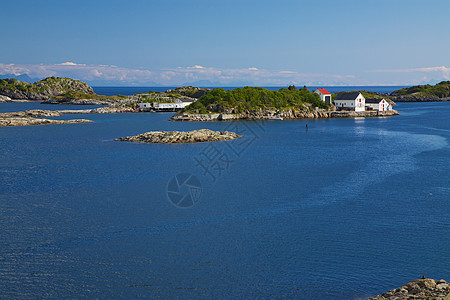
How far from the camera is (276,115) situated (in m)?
120

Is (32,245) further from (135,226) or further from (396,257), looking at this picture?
(396,257)

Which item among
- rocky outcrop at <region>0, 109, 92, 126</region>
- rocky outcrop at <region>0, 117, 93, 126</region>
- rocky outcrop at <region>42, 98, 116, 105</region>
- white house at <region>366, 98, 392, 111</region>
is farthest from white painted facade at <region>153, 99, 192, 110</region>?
white house at <region>366, 98, 392, 111</region>

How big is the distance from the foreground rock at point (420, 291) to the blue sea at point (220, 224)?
1.45 meters

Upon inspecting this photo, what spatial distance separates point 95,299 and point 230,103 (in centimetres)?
9933

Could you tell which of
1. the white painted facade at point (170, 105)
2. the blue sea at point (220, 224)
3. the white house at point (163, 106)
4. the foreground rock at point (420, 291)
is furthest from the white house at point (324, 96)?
the foreground rock at point (420, 291)

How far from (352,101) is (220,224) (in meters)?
110

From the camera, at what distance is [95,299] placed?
63.8ft

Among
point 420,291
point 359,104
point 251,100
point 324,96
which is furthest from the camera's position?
point 324,96

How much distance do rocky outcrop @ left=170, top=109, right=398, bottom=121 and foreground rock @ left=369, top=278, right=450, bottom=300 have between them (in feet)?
307

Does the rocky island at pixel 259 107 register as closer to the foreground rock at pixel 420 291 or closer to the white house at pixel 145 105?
the white house at pixel 145 105

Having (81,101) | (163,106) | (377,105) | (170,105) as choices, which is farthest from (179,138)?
(81,101)

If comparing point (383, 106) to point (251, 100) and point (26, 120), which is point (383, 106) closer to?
point (251, 100)

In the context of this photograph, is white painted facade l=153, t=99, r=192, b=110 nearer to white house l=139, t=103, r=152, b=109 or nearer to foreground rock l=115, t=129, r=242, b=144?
white house l=139, t=103, r=152, b=109

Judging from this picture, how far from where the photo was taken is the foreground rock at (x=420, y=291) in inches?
701
